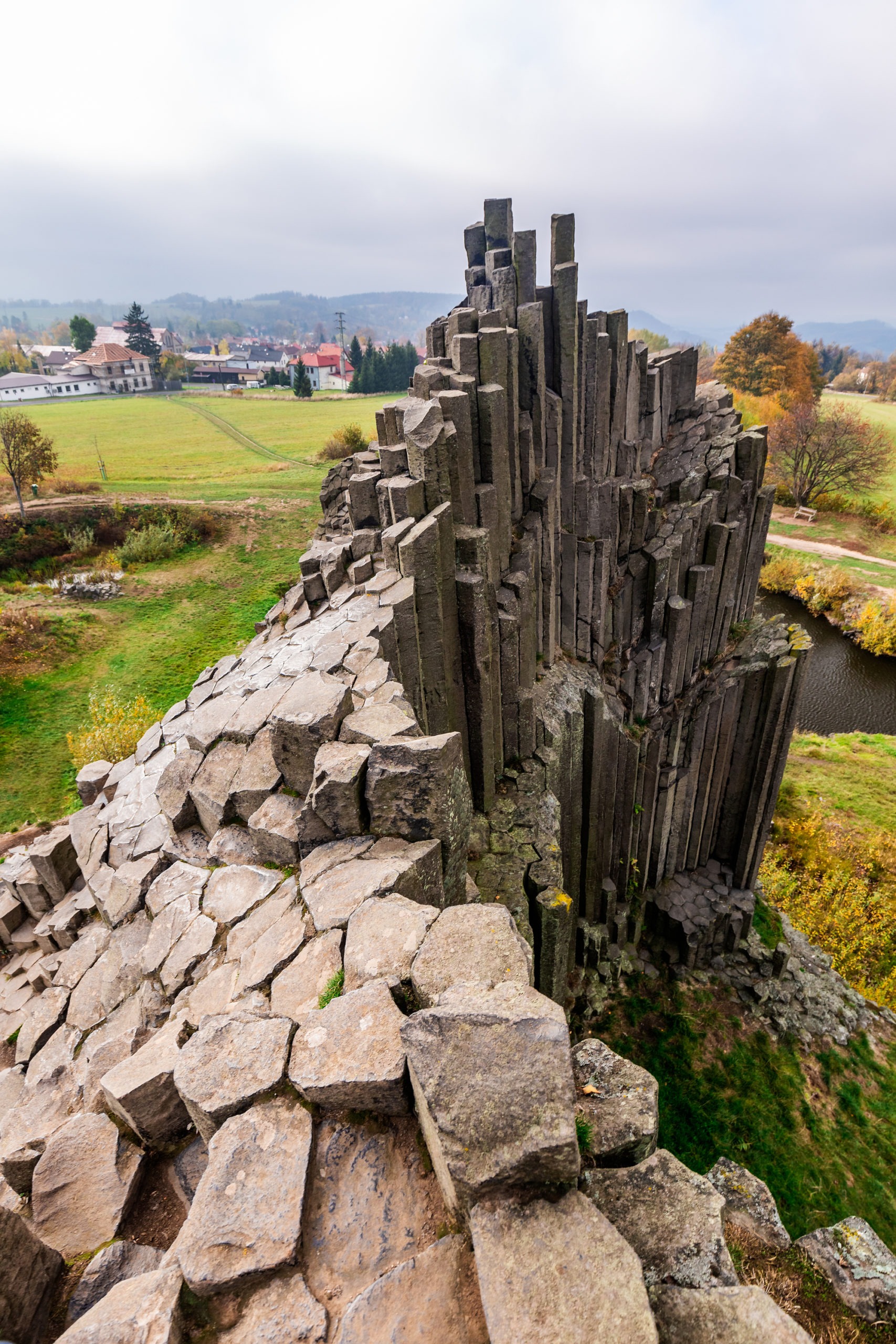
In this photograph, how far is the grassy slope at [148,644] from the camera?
2358 centimetres

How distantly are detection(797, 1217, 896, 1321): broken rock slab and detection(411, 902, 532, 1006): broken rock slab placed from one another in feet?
13.8

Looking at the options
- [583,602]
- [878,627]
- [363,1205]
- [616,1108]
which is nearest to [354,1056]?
[363,1205]

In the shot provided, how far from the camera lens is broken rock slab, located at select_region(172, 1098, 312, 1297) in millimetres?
3271

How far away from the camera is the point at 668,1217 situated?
12.2 ft

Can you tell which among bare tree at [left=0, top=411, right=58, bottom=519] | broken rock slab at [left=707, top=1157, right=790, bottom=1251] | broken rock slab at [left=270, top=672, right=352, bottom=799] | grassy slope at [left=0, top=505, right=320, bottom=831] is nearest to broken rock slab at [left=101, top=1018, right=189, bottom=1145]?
broken rock slab at [left=270, top=672, right=352, bottom=799]

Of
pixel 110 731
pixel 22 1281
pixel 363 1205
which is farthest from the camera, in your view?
pixel 110 731

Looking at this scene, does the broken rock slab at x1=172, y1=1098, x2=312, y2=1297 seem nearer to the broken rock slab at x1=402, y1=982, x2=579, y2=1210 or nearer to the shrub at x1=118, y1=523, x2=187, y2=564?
the broken rock slab at x1=402, y1=982, x2=579, y2=1210

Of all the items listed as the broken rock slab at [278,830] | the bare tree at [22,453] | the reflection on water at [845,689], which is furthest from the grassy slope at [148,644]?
the reflection on water at [845,689]

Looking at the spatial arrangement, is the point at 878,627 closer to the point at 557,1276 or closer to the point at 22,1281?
the point at 557,1276

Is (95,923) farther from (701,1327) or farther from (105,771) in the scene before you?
(701,1327)

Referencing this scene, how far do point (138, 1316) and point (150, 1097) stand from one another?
1.43 m

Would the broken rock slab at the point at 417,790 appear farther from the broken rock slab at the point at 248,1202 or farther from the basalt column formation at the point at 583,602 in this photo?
the basalt column formation at the point at 583,602

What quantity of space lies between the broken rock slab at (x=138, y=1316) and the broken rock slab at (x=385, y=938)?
1.73 meters

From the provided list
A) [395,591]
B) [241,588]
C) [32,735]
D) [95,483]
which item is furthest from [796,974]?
[95,483]
